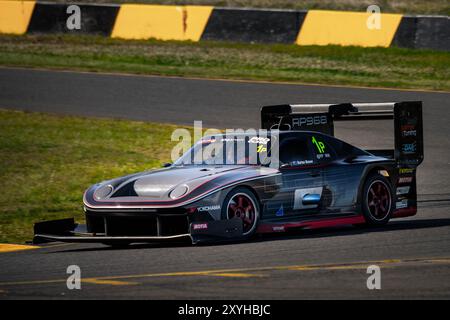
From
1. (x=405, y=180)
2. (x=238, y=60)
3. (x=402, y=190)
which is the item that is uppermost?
(x=238, y=60)

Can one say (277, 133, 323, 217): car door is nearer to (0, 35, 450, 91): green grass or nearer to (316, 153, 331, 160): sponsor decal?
(316, 153, 331, 160): sponsor decal

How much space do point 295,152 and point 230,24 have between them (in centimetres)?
1592

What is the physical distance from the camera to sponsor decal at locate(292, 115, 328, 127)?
42.5 feet

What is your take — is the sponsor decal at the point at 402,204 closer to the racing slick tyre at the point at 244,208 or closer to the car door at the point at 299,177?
the car door at the point at 299,177

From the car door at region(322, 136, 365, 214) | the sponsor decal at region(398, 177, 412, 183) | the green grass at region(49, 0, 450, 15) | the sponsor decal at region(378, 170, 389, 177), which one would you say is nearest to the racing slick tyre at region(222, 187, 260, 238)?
the car door at region(322, 136, 365, 214)

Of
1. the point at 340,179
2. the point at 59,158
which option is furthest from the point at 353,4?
the point at 340,179

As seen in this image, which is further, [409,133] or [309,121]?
[309,121]

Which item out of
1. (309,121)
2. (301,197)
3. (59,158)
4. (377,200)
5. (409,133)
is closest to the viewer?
(301,197)

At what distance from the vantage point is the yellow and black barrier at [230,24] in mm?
24281

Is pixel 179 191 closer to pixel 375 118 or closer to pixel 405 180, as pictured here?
pixel 405 180

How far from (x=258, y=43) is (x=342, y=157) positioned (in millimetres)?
15153

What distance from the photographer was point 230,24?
27062 mm

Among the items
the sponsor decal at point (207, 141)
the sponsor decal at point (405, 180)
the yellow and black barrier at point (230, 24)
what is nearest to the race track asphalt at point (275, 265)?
the sponsor decal at point (405, 180)

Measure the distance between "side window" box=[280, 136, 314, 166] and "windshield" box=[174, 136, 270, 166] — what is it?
0.60 ft
